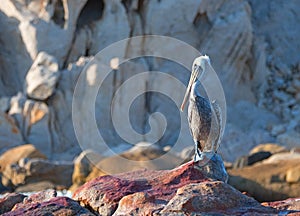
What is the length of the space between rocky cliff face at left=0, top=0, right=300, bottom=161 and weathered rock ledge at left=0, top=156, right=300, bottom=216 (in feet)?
57.0

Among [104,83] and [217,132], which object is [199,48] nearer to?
[104,83]

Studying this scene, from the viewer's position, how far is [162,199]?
600cm

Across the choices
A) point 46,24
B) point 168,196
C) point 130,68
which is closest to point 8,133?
point 46,24

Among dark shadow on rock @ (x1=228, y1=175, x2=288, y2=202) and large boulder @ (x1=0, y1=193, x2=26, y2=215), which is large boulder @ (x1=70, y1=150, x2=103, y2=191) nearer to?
dark shadow on rock @ (x1=228, y1=175, x2=288, y2=202)

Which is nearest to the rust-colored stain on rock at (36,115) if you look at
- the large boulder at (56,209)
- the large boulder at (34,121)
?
the large boulder at (34,121)

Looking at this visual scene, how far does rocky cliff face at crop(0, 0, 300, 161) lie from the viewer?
2544 cm

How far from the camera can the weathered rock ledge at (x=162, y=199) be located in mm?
5594

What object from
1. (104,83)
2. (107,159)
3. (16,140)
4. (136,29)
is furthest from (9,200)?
(136,29)

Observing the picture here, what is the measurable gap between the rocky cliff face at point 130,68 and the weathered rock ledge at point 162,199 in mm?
17385

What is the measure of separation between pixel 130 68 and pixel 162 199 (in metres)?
20.7

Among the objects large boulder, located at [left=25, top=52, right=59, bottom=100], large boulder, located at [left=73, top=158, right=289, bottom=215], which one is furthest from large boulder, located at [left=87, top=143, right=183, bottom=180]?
large boulder, located at [left=73, top=158, right=289, bottom=215]

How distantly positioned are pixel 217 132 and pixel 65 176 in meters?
13.2

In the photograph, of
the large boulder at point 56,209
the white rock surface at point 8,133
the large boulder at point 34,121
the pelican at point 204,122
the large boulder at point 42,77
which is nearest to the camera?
the large boulder at point 56,209

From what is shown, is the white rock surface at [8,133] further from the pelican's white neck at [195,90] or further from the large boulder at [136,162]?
the pelican's white neck at [195,90]
